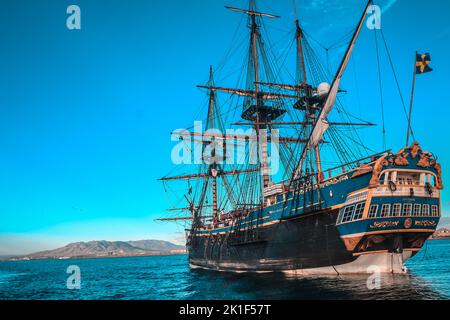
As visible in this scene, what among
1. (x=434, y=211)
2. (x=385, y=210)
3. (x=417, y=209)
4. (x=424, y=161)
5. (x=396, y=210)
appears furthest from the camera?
(x=434, y=211)

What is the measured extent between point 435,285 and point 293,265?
10.5 meters

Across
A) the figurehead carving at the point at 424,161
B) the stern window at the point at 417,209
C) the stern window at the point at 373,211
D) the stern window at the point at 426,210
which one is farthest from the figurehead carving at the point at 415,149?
the stern window at the point at 373,211

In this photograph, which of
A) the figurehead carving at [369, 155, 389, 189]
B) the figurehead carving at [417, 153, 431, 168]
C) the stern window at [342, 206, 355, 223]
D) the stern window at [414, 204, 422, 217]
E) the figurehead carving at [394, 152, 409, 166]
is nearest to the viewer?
the figurehead carving at [369, 155, 389, 189]

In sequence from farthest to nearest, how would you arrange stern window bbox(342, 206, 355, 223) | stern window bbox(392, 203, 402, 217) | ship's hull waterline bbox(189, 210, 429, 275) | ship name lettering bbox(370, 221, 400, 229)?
ship's hull waterline bbox(189, 210, 429, 275), stern window bbox(342, 206, 355, 223), stern window bbox(392, 203, 402, 217), ship name lettering bbox(370, 221, 400, 229)

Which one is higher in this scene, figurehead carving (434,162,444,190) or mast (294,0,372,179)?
mast (294,0,372,179)

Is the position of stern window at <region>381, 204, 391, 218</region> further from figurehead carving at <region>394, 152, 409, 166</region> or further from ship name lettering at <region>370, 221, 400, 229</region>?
figurehead carving at <region>394, 152, 409, 166</region>

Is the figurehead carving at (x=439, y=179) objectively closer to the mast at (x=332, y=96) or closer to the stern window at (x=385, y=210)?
the stern window at (x=385, y=210)

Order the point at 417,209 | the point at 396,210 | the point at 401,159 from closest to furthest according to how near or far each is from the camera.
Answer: the point at 396,210, the point at 401,159, the point at 417,209

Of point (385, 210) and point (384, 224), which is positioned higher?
point (385, 210)

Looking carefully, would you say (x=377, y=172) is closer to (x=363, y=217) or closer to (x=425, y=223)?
(x=363, y=217)

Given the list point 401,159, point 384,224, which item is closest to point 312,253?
point 384,224

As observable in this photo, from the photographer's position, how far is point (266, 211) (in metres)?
34.2

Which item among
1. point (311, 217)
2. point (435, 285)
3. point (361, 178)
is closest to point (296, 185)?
point (311, 217)

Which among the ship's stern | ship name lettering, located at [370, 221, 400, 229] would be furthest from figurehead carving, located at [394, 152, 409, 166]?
ship name lettering, located at [370, 221, 400, 229]
